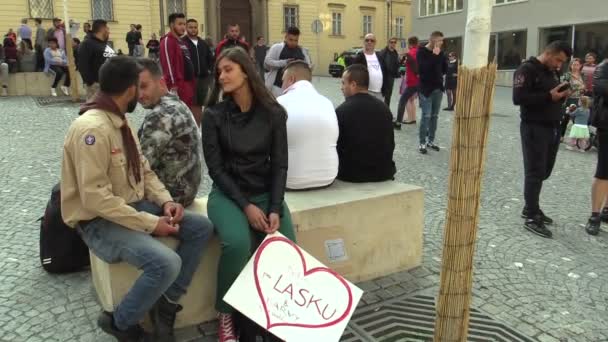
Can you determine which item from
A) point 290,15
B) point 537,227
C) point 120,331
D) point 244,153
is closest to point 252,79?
point 244,153

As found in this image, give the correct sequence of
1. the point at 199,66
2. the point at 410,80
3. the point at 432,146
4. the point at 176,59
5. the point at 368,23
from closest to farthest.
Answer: the point at 176,59, the point at 199,66, the point at 432,146, the point at 410,80, the point at 368,23

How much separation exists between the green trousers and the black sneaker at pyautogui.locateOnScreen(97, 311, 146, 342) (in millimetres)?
448

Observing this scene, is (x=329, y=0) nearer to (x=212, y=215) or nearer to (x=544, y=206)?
(x=544, y=206)

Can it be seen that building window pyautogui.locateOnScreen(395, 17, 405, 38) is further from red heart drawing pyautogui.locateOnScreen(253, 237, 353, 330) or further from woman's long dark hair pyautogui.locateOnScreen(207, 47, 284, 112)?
red heart drawing pyautogui.locateOnScreen(253, 237, 353, 330)

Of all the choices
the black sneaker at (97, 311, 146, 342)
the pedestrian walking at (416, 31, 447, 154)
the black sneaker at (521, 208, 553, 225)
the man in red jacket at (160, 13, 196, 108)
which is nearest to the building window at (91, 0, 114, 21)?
the man in red jacket at (160, 13, 196, 108)

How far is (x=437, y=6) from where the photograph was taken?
3319 cm

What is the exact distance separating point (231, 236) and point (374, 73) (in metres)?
6.48

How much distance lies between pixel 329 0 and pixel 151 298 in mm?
36224

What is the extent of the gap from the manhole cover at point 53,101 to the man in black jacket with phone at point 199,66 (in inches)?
269

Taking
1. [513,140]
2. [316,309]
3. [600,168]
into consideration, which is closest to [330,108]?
[316,309]

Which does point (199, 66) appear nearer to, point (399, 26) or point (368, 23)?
point (368, 23)

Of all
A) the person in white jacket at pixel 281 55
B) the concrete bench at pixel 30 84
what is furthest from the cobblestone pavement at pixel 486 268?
the concrete bench at pixel 30 84

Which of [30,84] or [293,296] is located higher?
[30,84]

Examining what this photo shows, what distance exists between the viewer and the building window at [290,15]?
114ft
